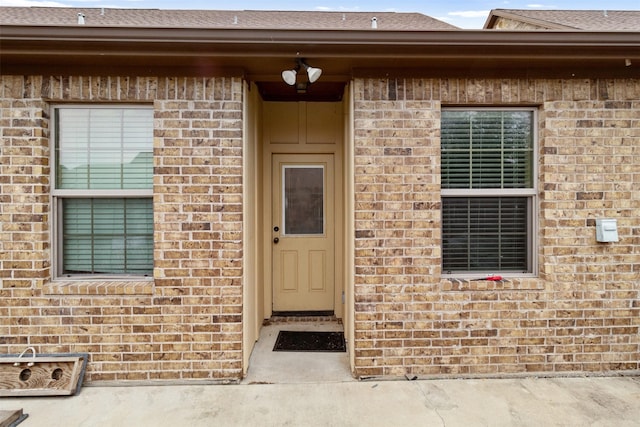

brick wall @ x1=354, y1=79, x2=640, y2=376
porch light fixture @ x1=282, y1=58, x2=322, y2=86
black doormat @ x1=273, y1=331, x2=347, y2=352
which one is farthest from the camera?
black doormat @ x1=273, y1=331, x2=347, y2=352

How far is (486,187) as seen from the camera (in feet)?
10.6

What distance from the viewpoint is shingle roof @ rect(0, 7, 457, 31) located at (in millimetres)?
4238

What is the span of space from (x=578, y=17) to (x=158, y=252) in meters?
5.54

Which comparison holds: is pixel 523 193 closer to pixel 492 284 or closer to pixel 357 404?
pixel 492 284

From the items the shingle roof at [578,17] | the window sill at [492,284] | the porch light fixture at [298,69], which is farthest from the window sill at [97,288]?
the shingle roof at [578,17]

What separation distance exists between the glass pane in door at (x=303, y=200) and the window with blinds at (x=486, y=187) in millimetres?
1666

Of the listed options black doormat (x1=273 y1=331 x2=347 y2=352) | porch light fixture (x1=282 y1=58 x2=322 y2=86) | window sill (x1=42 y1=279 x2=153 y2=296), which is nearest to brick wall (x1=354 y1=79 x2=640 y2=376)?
porch light fixture (x1=282 y1=58 x2=322 y2=86)

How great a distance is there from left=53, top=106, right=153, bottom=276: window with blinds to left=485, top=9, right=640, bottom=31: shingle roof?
13.9 ft

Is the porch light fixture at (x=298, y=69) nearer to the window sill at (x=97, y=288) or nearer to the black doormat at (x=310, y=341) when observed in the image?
the window sill at (x=97, y=288)

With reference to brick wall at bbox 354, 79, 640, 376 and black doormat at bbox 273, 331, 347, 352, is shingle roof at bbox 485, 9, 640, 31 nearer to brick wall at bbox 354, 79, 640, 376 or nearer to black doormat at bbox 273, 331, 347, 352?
brick wall at bbox 354, 79, 640, 376

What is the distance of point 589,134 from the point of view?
312cm

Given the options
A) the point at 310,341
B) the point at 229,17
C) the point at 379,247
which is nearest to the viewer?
A: the point at 379,247

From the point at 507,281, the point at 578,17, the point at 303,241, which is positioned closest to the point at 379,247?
the point at 507,281

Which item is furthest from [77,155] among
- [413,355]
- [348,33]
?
[413,355]
